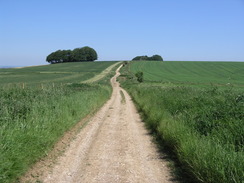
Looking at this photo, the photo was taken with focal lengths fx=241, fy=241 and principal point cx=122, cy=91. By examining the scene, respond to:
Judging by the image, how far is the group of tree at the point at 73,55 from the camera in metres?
146

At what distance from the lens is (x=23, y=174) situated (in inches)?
225

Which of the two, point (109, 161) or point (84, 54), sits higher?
point (84, 54)

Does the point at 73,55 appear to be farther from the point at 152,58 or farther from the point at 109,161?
the point at 109,161

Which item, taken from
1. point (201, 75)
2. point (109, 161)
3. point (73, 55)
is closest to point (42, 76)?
point (201, 75)

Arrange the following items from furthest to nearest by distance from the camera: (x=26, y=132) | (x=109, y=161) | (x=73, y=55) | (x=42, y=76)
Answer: (x=73, y=55) → (x=42, y=76) → (x=109, y=161) → (x=26, y=132)

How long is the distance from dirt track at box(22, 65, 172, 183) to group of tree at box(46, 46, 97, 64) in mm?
138832

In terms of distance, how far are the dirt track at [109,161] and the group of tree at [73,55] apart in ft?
455

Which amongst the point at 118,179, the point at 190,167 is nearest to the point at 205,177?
the point at 190,167

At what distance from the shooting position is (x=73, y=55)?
14538 centimetres

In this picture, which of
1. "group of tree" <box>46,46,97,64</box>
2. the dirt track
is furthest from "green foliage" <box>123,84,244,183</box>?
"group of tree" <box>46,46,97,64</box>

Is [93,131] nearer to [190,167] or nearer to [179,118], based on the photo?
[179,118]

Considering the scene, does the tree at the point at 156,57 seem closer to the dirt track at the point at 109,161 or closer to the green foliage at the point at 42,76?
the green foliage at the point at 42,76

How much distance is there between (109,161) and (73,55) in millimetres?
143427

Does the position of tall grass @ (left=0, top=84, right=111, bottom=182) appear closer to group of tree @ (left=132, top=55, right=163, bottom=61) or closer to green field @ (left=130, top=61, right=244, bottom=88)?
green field @ (left=130, top=61, right=244, bottom=88)
